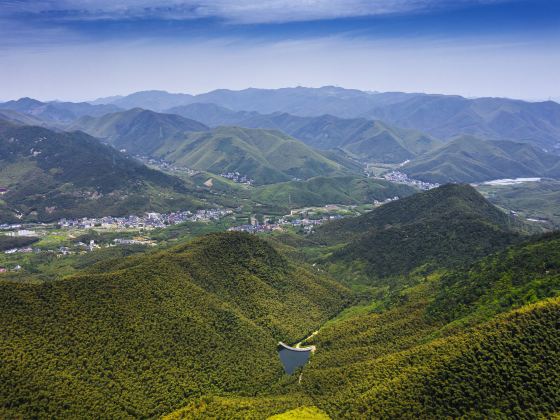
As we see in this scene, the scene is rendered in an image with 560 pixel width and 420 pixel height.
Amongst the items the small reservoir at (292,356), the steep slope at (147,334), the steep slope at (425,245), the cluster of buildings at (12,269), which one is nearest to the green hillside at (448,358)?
the small reservoir at (292,356)

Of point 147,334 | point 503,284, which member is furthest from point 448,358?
point 147,334

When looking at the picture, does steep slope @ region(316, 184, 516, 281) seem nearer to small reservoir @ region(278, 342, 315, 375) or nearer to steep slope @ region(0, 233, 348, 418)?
steep slope @ region(0, 233, 348, 418)

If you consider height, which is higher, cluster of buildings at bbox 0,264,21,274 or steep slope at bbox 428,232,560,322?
steep slope at bbox 428,232,560,322

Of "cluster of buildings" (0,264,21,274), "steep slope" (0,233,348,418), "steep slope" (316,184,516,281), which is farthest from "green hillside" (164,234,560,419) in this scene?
"cluster of buildings" (0,264,21,274)

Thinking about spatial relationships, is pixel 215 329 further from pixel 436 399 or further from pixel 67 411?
pixel 436 399

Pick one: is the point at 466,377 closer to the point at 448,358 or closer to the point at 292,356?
the point at 448,358

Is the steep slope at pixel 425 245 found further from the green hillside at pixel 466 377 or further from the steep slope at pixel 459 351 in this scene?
the green hillside at pixel 466 377
